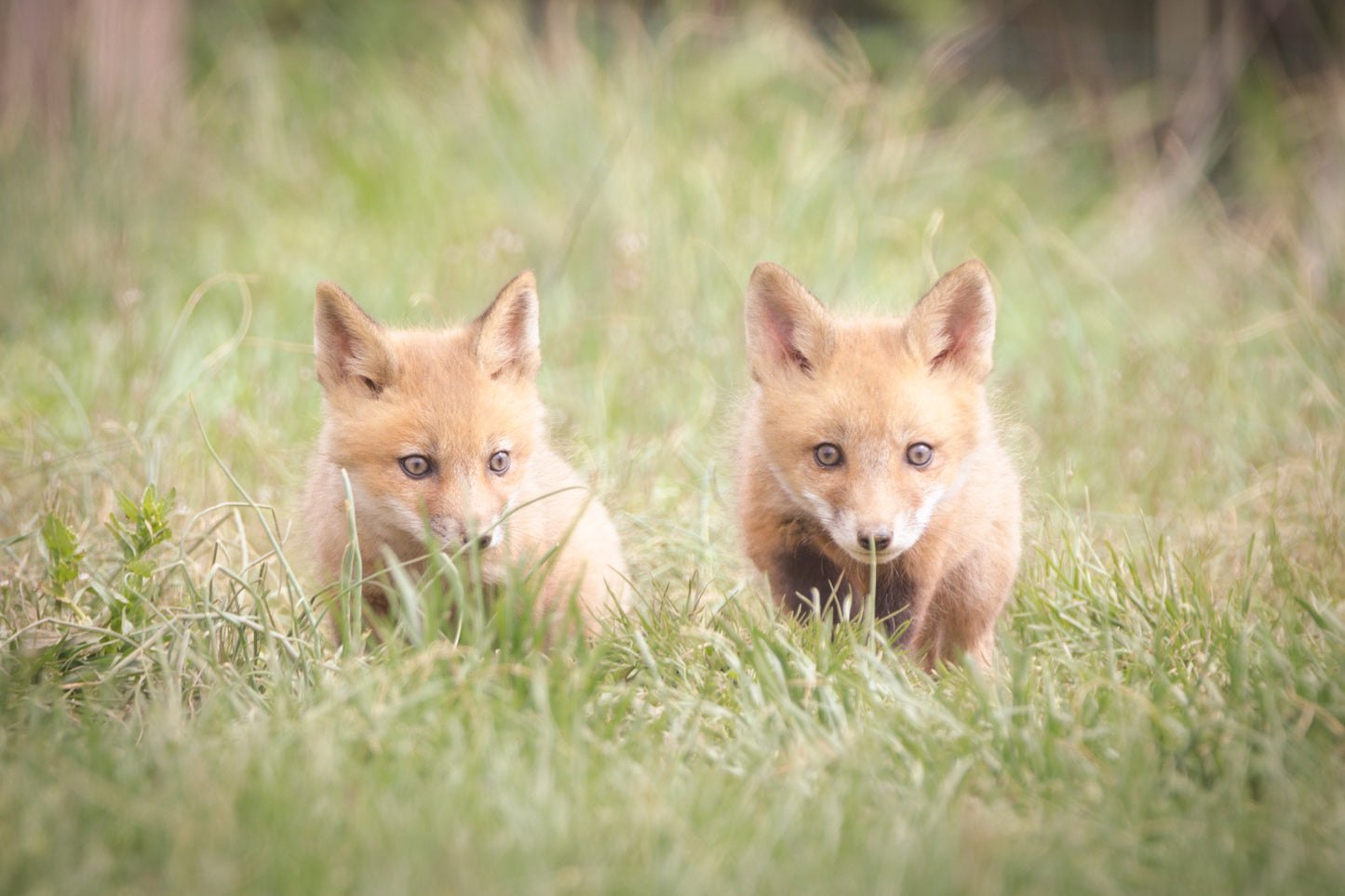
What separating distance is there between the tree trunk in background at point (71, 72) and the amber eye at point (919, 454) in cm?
527

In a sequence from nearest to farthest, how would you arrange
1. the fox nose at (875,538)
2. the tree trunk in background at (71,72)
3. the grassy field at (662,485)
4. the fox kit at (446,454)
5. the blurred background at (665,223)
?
the grassy field at (662,485), the fox nose at (875,538), the fox kit at (446,454), the blurred background at (665,223), the tree trunk in background at (71,72)

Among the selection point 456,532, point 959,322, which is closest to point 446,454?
point 456,532

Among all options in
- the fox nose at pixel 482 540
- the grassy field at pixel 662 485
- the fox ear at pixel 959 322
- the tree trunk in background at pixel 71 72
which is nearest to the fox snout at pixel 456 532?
the fox nose at pixel 482 540

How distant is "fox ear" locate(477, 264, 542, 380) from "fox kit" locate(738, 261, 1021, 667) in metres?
0.64

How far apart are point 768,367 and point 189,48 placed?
Result: 8.36m

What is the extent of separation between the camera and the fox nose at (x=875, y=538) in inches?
115

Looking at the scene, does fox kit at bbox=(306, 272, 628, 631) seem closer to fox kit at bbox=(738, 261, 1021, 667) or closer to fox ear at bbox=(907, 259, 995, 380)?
fox kit at bbox=(738, 261, 1021, 667)

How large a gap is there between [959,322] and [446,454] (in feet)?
4.75

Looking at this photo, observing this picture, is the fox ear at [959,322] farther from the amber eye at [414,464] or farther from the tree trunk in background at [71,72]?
the tree trunk in background at [71,72]

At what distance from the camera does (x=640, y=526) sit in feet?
13.7

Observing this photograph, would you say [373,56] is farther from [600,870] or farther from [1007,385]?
A: [600,870]

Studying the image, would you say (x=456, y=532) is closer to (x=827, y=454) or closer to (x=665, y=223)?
(x=827, y=454)

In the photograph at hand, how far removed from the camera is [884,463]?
3.05m

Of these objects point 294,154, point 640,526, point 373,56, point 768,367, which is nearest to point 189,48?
point 373,56
